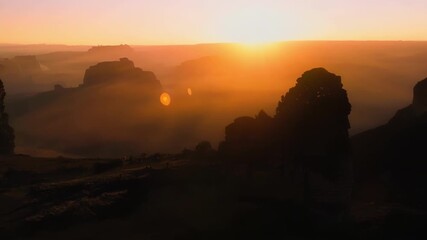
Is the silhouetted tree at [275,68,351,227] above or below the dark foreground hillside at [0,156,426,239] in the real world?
above

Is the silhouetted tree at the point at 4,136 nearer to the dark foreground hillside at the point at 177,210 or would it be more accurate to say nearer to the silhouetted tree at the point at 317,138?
the dark foreground hillside at the point at 177,210

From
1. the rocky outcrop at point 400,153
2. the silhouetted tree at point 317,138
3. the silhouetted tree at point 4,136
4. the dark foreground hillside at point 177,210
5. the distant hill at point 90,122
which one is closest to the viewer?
the dark foreground hillside at point 177,210

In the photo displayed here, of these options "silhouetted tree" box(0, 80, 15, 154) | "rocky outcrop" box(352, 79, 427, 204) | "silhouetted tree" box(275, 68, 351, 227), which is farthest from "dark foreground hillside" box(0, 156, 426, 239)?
"silhouetted tree" box(0, 80, 15, 154)

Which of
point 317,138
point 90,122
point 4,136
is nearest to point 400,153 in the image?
point 317,138

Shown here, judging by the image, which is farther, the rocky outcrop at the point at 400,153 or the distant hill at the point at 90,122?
the distant hill at the point at 90,122

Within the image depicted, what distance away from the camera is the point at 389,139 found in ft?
302

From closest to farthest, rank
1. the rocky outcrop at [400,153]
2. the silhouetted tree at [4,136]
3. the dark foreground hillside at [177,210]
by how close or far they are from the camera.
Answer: the dark foreground hillside at [177,210] → the rocky outcrop at [400,153] → the silhouetted tree at [4,136]

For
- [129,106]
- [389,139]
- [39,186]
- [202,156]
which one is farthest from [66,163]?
[129,106]

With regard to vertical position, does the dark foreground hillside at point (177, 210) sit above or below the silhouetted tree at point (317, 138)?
below

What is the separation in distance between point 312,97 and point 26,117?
489 ft

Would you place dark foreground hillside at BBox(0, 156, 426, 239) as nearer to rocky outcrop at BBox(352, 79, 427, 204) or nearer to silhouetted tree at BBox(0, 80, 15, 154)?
rocky outcrop at BBox(352, 79, 427, 204)

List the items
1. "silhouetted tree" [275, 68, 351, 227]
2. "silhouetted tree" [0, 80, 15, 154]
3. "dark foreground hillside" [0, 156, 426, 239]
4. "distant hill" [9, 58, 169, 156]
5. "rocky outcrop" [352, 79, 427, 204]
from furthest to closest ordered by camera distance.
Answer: "distant hill" [9, 58, 169, 156], "silhouetted tree" [0, 80, 15, 154], "rocky outcrop" [352, 79, 427, 204], "silhouetted tree" [275, 68, 351, 227], "dark foreground hillside" [0, 156, 426, 239]

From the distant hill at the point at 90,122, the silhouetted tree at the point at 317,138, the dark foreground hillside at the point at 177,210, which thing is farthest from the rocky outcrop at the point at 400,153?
the distant hill at the point at 90,122

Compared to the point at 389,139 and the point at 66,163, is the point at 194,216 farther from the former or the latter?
the point at 389,139
